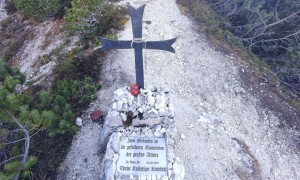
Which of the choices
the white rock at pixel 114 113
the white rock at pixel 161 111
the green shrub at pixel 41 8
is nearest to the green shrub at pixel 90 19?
the green shrub at pixel 41 8

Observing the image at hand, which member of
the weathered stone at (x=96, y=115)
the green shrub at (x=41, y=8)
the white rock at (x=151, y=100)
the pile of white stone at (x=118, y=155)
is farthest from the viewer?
the green shrub at (x=41, y=8)

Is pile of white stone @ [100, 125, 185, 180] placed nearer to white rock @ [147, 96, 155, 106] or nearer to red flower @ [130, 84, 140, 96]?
white rock @ [147, 96, 155, 106]

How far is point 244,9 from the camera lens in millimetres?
12828

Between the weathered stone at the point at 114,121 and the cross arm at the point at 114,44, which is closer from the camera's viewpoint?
the cross arm at the point at 114,44

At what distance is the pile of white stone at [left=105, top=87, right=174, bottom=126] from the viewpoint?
603cm

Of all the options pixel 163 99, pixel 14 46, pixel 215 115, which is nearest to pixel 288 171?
pixel 215 115

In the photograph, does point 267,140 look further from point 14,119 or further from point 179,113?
point 14,119

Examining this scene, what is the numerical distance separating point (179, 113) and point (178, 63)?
7.23ft

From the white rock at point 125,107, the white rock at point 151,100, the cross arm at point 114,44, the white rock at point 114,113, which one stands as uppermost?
the cross arm at point 114,44

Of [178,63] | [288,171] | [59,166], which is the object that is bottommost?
[288,171]

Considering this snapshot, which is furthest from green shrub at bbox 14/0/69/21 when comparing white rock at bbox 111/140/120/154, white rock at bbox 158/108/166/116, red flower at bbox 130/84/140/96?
white rock at bbox 111/140/120/154

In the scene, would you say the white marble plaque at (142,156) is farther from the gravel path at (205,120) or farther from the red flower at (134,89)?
the gravel path at (205,120)

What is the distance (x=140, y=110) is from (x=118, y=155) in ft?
3.49

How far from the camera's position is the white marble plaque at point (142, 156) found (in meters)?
5.48
